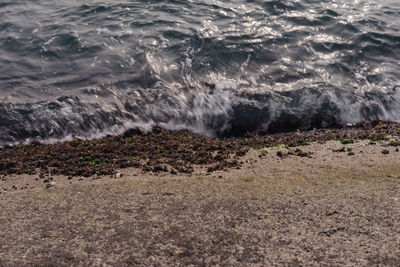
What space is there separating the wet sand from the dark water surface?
10.9ft

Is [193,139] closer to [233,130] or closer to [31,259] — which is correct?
[233,130]

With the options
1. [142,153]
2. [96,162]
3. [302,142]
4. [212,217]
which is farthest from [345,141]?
[96,162]

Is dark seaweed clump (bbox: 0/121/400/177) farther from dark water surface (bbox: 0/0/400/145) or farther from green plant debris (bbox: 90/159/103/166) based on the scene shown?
dark water surface (bbox: 0/0/400/145)

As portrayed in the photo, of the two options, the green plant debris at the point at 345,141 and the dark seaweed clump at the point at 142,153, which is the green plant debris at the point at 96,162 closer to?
the dark seaweed clump at the point at 142,153

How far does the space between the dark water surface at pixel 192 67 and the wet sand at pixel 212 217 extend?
3.32 m

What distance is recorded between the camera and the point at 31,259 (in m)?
4.66

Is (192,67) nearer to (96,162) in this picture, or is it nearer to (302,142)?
(302,142)

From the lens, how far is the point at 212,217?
5.48 metres

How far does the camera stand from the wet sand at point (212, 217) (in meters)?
4.68

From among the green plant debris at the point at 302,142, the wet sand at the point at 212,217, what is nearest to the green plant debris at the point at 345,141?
the green plant debris at the point at 302,142

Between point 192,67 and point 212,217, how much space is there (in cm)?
783

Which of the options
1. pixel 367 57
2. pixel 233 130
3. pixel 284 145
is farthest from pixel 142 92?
pixel 367 57

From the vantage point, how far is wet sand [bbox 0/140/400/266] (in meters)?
4.68

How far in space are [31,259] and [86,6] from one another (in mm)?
15118
